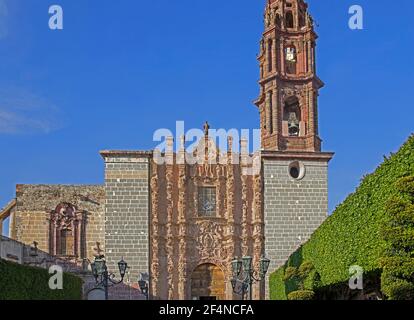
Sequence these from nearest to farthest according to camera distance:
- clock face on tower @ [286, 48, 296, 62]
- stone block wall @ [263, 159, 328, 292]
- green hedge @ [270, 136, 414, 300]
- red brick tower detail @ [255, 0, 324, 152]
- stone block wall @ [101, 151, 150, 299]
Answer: green hedge @ [270, 136, 414, 300] < stone block wall @ [101, 151, 150, 299] < stone block wall @ [263, 159, 328, 292] < red brick tower detail @ [255, 0, 324, 152] < clock face on tower @ [286, 48, 296, 62]

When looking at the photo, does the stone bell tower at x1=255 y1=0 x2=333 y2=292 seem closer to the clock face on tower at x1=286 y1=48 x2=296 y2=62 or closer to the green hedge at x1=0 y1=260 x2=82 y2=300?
the clock face on tower at x1=286 y1=48 x2=296 y2=62

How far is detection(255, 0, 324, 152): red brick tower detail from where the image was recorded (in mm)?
37688

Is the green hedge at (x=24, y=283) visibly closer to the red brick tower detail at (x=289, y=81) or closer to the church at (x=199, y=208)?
the church at (x=199, y=208)

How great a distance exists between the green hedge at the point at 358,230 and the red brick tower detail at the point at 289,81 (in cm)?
963

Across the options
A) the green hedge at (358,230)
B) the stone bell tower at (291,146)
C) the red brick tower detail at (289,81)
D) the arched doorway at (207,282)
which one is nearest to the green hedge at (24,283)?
the green hedge at (358,230)

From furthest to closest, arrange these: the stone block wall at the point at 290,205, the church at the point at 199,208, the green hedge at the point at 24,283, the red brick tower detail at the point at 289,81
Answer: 1. the red brick tower detail at the point at 289,81
2. the stone block wall at the point at 290,205
3. the church at the point at 199,208
4. the green hedge at the point at 24,283

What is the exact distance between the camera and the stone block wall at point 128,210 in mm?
36312

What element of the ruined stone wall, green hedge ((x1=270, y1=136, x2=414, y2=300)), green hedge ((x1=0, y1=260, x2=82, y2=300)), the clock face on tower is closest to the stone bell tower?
the clock face on tower

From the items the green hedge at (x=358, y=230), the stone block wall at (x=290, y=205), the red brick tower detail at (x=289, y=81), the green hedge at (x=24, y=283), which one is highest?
the red brick tower detail at (x=289, y=81)

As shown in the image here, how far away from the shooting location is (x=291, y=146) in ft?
124

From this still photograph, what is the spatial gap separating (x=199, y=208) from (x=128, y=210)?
3.26m

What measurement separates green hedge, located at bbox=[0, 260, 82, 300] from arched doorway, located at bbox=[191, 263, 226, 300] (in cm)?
1129

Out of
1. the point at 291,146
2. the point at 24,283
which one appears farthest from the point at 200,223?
the point at 24,283

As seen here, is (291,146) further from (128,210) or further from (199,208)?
(128,210)
